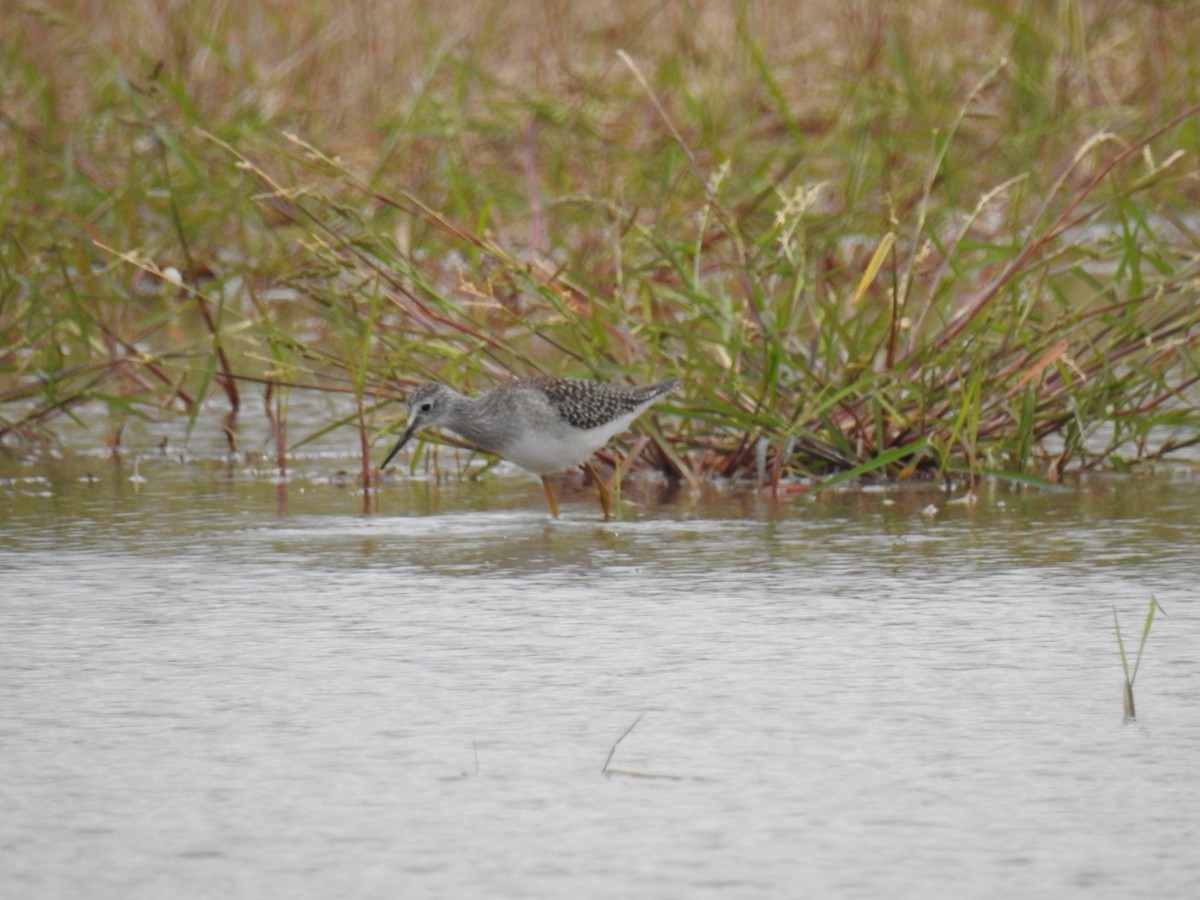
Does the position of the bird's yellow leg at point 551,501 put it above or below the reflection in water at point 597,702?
above

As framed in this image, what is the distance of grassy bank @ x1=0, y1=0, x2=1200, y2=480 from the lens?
5.59 meters

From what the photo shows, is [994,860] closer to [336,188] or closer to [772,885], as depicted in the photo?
[772,885]

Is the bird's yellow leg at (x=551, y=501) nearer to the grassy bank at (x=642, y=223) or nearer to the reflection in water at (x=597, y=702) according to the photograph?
the reflection in water at (x=597, y=702)

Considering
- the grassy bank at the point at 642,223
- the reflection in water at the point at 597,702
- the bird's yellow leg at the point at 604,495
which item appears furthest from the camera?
the grassy bank at the point at 642,223

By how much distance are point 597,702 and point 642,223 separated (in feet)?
20.8

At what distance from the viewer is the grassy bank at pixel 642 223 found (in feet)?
18.4

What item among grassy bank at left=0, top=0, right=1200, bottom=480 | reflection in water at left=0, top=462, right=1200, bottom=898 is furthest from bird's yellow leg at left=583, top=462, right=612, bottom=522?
grassy bank at left=0, top=0, right=1200, bottom=480

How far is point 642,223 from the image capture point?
9.44 meters

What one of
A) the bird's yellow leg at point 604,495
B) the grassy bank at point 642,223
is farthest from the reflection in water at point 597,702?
the grassy bank at point 642,223

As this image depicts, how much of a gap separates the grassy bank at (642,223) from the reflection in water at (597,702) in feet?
1.93

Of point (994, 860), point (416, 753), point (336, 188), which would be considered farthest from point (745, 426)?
point (336, 188)

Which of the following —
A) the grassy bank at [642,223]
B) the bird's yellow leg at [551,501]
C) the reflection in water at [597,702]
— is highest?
the grassy bank at [642,223]

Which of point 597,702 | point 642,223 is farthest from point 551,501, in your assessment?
point 642,223

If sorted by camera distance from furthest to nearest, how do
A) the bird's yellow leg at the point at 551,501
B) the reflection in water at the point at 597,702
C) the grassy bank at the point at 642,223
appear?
the grassy bank at the point at 642,223
the bird's yellow leg at the point at 551,501
the reflection in water at the point at 597,702
